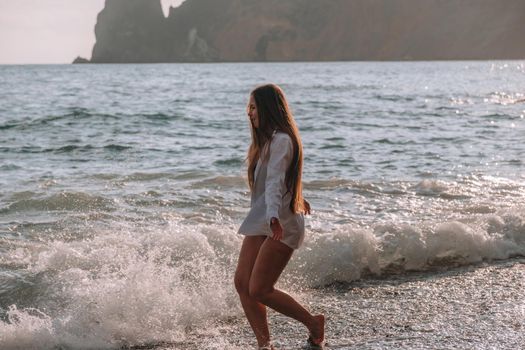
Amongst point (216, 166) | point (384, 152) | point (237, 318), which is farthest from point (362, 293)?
point (384, 152)

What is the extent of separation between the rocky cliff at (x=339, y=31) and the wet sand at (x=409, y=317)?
162 m

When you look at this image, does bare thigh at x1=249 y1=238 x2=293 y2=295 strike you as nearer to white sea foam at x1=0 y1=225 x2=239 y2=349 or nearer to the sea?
the sea

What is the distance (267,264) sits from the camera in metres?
4.35

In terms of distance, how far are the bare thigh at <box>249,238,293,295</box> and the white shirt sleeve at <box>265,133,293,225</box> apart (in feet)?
0.72

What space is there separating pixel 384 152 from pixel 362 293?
10040 millimetres

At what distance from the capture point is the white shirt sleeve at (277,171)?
4.17 metres

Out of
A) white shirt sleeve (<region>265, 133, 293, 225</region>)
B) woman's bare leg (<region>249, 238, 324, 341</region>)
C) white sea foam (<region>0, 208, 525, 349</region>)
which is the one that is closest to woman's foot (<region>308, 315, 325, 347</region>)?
woman's bare leg (<region>249, 238, 324, 341</region>)

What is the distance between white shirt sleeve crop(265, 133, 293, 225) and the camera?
4.17 m

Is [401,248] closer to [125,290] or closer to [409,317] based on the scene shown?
[409,317]

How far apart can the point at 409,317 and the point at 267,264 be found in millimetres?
1525

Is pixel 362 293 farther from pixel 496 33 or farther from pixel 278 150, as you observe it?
pixel 496 33

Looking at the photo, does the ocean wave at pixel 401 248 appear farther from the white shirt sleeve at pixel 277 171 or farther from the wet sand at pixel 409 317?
the white shirt sleeve at pixel 277 171

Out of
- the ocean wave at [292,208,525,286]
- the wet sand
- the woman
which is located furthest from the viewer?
the ocean wave at [292,208,525,286]

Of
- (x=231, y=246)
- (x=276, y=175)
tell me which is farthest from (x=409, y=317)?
(x=231, y=246)
